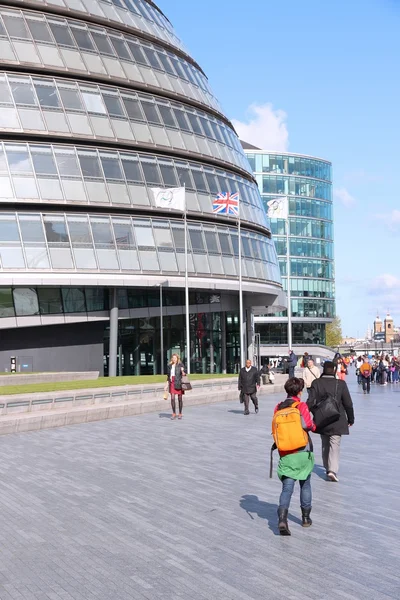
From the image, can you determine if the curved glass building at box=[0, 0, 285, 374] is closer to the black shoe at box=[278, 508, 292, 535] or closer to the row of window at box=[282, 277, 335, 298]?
the black shoe at box=[278, 508, 292, 535]

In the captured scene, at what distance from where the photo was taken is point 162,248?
46.5 metres

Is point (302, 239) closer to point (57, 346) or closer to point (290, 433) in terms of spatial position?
point (57, 346)

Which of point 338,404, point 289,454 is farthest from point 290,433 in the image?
point 338,404

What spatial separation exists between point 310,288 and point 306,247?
628cm

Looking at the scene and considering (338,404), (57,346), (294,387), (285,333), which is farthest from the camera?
(285,333)

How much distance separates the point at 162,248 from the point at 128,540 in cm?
3711

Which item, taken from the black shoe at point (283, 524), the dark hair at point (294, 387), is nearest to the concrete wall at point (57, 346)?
the dark hair at point (294, 387)

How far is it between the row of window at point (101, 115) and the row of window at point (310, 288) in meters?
76.7

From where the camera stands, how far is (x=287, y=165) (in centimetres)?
12731

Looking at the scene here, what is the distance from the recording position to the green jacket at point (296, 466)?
33.1 ft

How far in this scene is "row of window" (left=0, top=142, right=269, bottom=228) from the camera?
42.1 meters

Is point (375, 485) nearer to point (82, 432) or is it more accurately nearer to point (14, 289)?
point (82, 432)

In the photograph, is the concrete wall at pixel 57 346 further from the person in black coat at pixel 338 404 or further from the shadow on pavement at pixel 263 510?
the shadow on pavement at pixel 263 510

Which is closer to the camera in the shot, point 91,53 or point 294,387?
point 294,387
